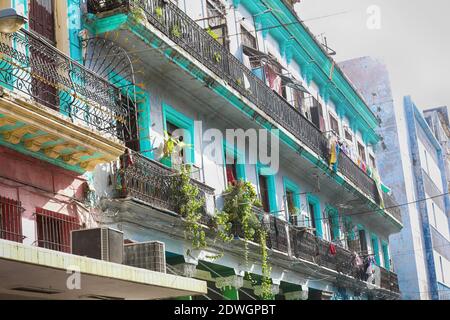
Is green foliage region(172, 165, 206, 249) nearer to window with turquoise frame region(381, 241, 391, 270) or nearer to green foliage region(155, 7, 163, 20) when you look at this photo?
green foliage region(155, 7, 163, 20)

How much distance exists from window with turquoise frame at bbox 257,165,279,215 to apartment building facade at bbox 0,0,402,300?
34 millimetres

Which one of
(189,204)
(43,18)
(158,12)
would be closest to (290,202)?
(189,204)

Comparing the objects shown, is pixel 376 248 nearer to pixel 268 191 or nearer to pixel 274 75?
pixel 268 191

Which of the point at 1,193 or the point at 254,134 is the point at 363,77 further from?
the point at 1,193

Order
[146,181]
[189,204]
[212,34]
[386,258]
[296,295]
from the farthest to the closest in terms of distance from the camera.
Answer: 1. [386,258]
2. [296,295]
3. [212,34]
4. [189,204]
5. [146,181]

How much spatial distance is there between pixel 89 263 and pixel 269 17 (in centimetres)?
1224

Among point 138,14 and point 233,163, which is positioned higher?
point 138,14

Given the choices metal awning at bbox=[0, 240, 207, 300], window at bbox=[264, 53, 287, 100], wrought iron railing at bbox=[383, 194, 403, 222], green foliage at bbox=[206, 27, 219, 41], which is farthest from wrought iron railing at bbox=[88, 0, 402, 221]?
wrought iron railing at bbox=[383, 194, 403, 222]

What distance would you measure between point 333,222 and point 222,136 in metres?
7.64

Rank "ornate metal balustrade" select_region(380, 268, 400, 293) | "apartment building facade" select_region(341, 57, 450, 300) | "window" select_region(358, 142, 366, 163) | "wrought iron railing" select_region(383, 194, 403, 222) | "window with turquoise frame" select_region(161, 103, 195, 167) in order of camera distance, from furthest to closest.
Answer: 1. "apartment building facade" select_region(341, 57, 450, 300)
2. "window" select_region(358, 142, 366, 163)
3. "wrought iron railing" select_region(383, 194, 403, 222)
4. "ornate metal balustrade" select_region(380, 268, 400, 293)
5. "window with turquoise frame" select_region(161, 103, 195, 167)

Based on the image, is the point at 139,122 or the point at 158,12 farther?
the point at 139,122

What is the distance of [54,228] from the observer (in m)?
11.6

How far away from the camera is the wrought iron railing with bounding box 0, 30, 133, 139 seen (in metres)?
10.6

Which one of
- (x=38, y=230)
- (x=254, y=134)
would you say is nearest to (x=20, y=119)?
(x=38, y=230)
